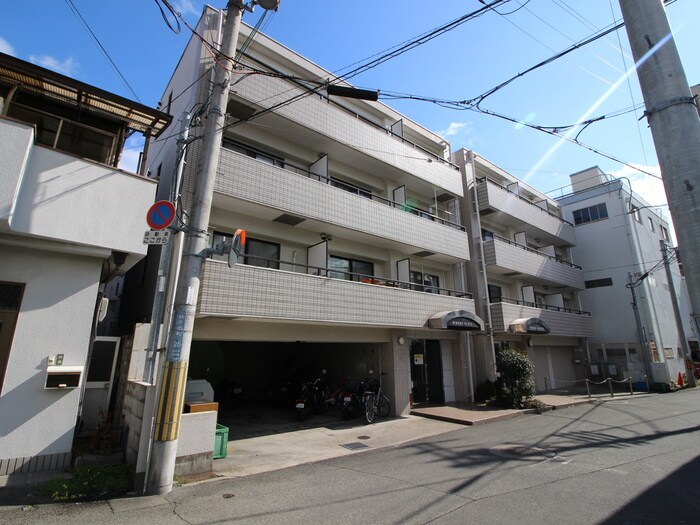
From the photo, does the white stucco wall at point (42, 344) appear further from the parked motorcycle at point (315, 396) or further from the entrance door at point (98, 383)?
the parked motorcycle at point (315, 396)

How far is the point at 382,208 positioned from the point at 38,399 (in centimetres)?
1015

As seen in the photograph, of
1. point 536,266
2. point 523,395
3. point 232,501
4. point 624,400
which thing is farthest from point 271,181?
point 624,400

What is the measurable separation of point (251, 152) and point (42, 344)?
23.7 ft

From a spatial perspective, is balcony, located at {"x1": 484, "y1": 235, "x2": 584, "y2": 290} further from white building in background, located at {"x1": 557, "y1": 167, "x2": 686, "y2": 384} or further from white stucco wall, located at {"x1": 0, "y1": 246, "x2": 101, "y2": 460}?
white stucco wall, located at {"x1": 0, "y1": 246, "x2": 101, "y2": 460}

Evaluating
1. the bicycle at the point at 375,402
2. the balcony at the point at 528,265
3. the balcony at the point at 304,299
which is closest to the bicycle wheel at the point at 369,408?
the bicycle at the point at 375,402

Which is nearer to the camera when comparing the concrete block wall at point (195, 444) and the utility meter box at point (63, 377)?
the utility meter box at point (63, 377)

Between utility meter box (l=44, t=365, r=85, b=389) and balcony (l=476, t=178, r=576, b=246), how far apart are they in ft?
54.5

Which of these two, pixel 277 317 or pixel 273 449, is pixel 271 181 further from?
pixel 273 449

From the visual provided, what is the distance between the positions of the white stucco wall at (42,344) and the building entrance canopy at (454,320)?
1001cm

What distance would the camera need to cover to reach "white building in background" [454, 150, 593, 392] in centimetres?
1656

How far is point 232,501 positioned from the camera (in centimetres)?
514

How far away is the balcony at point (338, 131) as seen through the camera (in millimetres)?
10384

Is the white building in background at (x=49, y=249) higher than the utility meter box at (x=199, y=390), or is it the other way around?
the white building in background at (x=49, y=249)

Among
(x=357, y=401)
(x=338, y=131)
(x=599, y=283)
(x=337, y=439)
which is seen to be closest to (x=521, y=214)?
(x=599, y=283)
